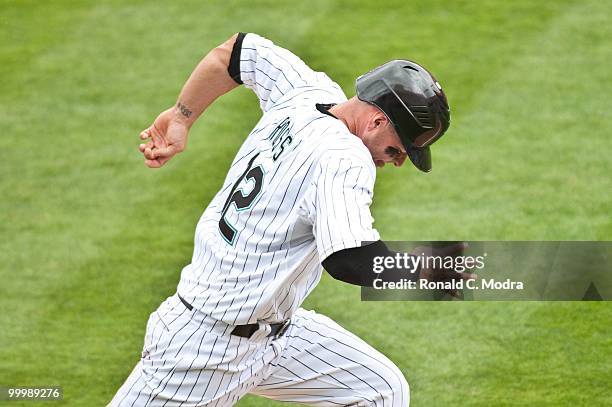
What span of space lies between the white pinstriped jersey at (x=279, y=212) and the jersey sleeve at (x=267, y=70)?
0.11 m

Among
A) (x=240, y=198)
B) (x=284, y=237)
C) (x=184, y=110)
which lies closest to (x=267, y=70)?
(x=184, y=110)

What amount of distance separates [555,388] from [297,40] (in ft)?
14.8

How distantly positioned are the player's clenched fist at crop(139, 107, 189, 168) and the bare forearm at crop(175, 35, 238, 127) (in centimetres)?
3

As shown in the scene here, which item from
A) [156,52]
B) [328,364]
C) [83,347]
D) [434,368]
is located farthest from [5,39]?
[328,364]

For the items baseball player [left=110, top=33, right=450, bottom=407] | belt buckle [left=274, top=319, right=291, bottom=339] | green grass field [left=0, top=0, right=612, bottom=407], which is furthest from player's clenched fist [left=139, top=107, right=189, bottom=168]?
green grass field [left=0, top=0, right=612, bottom=407]

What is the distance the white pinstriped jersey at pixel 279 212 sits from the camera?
378 centimetres

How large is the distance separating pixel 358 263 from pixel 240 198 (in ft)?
2.56

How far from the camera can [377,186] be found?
7.75 metres

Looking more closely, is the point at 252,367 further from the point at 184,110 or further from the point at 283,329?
the point at 184,110

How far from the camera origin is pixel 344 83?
8.92 meters

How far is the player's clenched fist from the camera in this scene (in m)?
4.86

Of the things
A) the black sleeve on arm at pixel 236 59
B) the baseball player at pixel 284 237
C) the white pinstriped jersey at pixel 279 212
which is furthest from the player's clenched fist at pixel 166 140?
the white pinstriped jersey at pixel 279 212

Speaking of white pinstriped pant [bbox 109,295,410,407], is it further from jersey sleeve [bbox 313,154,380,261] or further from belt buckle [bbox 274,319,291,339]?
jersey sleeve [bbox 313,154,380,261]

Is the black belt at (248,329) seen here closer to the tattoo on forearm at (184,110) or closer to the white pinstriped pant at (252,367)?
the white pinstriped pant at (252,367)
